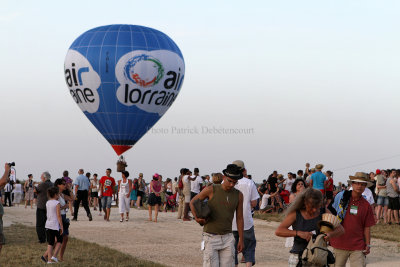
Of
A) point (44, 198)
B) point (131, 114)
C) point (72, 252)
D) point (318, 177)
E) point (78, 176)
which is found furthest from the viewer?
point (131, 114)

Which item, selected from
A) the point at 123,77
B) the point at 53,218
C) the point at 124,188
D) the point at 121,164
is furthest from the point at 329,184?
the point at 53,218

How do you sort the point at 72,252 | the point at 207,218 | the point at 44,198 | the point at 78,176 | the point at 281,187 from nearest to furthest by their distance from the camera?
the point at 207,218
the point at 72,252
the point at 44,198
the point at 78,176
the point at 281,187

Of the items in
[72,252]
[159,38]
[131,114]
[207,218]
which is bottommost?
[72,252]

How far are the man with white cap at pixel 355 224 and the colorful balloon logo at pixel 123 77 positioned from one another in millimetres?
24745

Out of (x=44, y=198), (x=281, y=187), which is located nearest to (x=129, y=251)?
(x=44, y=198)

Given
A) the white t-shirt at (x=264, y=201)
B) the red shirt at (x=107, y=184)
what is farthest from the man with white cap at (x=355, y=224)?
the white t-shirt at (x=264, y=201)

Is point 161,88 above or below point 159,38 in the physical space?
below

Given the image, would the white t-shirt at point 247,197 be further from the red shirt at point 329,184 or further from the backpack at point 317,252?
the red shirt at point 329,184

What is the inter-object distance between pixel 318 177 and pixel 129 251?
8.71 meters

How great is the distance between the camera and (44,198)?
16859 mm

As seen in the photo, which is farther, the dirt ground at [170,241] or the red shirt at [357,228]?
the dirt ground at [170,241]

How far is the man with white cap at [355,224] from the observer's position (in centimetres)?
Answer: 909

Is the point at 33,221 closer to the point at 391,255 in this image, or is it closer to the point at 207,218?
the point at 391,255

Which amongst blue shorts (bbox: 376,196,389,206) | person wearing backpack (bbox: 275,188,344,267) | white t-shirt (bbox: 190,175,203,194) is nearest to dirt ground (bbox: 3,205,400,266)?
white t-shirt (bbox: 190,175,203,194)
